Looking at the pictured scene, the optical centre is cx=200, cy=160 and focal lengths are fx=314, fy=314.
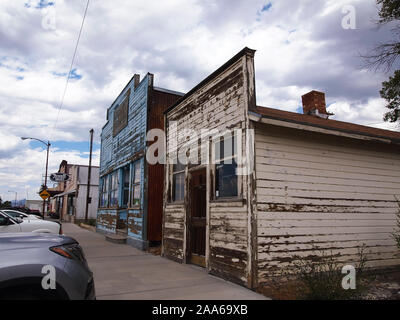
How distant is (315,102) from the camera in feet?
39.7

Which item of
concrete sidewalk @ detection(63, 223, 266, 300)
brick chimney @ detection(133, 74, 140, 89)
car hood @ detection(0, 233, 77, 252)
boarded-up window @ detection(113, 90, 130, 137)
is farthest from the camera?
boarded-up window @ detection(113, 90, 130, 137)

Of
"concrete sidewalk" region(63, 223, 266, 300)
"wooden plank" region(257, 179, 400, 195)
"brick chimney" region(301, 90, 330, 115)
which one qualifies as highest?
"brick chimney" region(301, 90, 330, 115)

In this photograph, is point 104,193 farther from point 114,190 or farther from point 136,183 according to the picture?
point 136,183

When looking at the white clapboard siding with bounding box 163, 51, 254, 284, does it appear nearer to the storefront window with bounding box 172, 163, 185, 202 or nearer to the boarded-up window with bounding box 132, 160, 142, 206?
the storefront window with bounding box 172, 163, 185, 202

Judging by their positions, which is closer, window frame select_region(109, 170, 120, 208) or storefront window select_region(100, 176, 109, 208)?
window frame select_region(109, 170, 120, 208)

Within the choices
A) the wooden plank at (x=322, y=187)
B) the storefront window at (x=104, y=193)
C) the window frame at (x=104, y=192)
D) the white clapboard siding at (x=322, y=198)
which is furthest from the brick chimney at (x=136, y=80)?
the wooden plank at (x=322, y=187)

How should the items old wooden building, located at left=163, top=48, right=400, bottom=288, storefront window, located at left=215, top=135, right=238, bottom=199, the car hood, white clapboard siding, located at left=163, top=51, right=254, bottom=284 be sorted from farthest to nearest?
1. storefront window, located at left=215, top=135, right=238, bottom=199
2. white clapboard siding, located at left=163, top=51, right=254, bottom=284
3. old wooden building, located at left=163, top=48, right=400, bottom=288
4. the car hood

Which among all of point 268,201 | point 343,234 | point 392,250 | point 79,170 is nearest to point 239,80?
point 268,201

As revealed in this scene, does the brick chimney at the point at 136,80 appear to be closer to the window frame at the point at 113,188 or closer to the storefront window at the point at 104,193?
the window frame at the point at 113,188

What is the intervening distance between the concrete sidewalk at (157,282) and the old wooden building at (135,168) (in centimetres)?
269

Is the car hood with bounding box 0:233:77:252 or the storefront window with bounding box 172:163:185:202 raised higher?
the storefront window with bounding box 172:163:185:202

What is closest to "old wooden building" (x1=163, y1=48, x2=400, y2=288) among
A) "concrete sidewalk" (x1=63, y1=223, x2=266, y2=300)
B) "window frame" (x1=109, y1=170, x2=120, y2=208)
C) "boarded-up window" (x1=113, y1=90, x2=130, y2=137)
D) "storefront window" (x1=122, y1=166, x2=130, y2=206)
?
"concrete sidewalk" (x1=63, y1=223, x2=266, y2=300)

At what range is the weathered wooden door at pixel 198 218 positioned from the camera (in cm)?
815

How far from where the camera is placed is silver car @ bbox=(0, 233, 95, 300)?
9.52ft
